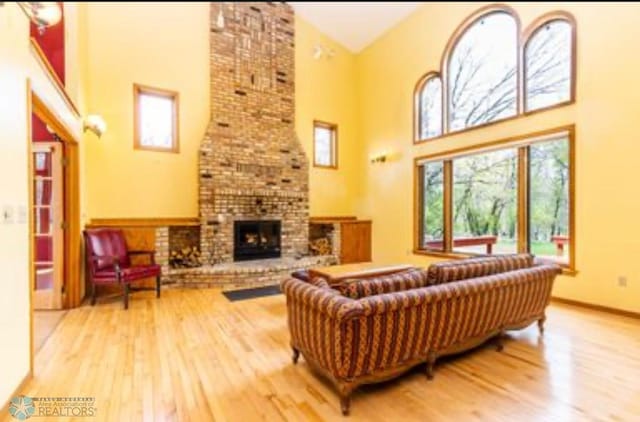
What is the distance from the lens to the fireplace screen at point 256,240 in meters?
6.05

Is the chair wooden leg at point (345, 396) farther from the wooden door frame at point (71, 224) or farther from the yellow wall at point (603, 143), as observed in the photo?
the wooden door frame at point (71, 224)

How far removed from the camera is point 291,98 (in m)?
6.77

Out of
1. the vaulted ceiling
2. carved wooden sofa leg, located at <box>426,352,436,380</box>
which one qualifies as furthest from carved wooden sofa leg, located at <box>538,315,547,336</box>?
the vaulted ceiling

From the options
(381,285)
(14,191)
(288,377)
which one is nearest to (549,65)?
(381,285)

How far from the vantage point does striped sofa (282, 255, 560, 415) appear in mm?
1986

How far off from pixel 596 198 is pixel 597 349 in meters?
1.91

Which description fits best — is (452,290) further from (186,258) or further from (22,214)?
(186,258)

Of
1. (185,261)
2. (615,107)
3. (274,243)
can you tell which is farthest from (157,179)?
(615,107)

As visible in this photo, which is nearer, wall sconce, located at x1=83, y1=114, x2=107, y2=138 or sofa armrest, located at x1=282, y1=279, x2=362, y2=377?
sofa armrest, located at x1=282, y1=279, x2=362, y2=377

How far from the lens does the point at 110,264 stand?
14.5 feet

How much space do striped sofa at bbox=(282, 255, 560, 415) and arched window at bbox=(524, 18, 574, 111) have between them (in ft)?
8.69

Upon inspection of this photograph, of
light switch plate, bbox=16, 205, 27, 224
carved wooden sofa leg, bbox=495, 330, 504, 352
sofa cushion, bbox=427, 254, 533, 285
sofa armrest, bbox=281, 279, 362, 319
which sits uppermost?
light switch plate, bbox=16, 205, 27, 224

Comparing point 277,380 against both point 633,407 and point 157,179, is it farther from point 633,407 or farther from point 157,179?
point 157,179

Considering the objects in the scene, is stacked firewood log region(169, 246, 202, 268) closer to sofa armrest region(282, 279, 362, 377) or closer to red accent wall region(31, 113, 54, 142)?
red accent wall region(31, 113, 54, 142)
